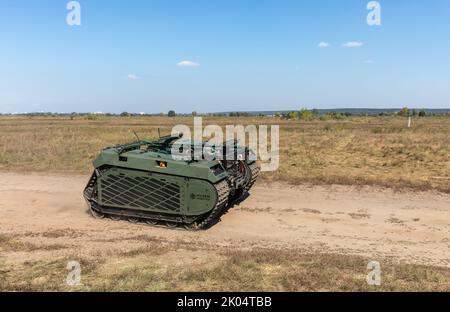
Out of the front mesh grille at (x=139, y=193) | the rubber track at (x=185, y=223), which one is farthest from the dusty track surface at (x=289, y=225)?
the front mesh grille at (x=139, y=193)

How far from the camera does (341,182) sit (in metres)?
14.6

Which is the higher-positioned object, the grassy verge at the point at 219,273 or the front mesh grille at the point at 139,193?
the front mesh grille at the point at 139,193

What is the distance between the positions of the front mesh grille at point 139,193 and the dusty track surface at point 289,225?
1.56ft

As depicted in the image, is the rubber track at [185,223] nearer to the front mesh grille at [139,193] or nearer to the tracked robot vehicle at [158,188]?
the tracked robot vehicle at [158,188]

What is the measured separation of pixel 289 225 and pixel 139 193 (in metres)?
3.28

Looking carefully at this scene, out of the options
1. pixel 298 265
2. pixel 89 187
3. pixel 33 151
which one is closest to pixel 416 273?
pixel 298 265

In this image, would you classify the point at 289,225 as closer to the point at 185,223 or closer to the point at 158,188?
the point at 185,223

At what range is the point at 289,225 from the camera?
9789 millimetres

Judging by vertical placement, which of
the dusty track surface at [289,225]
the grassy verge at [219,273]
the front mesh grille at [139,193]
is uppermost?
the front mesh grille at [139,193]

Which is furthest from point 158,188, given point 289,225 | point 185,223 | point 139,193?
point 289,225

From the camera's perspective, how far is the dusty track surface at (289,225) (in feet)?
26.8

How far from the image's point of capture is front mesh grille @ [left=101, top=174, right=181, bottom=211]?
9.45 metres
